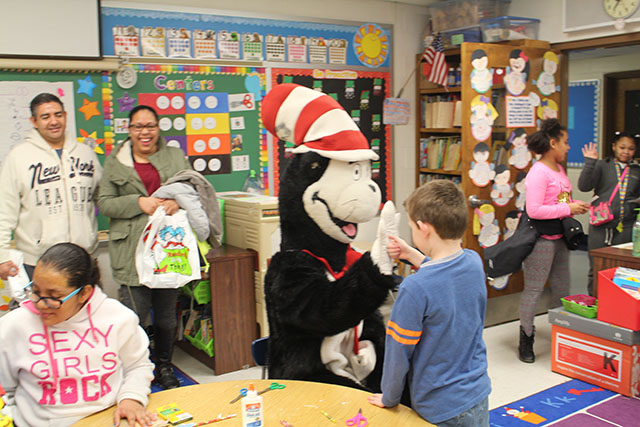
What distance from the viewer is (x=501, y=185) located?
4645 millimetres

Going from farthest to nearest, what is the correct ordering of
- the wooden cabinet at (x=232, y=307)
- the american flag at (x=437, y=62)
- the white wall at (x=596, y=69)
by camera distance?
the white wall at (x=596, y=69) < the american flag at (x=437, y=62) < the wooden cabinet at (x=232, y=307)

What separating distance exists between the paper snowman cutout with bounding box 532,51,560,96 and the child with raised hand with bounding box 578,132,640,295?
632mm

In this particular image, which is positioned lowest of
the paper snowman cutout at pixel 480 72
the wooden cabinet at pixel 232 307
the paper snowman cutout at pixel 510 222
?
the wooden cabinet at pixel 232 307

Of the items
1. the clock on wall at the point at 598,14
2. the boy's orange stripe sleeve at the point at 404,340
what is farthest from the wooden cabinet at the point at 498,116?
the boy's orange stripe sleeve at the point at 404,340

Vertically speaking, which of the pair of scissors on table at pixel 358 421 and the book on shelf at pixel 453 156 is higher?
the book on shelf at pixel 453 156

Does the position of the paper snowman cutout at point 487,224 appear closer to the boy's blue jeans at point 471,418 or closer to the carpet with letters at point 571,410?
the carpet with letters at point 571,410

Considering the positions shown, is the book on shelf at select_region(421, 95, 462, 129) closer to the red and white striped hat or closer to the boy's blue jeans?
the red and white striped hat

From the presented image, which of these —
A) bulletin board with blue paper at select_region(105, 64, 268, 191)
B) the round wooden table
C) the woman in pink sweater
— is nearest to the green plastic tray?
the woman in pink sweater

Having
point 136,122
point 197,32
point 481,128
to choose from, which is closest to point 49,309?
point 136,122

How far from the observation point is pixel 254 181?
4.64 m

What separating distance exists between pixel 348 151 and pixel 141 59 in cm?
239

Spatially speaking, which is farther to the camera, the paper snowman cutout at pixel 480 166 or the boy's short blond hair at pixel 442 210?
the paper snowman cutout at pixel 480 166

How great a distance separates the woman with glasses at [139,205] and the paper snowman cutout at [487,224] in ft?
7.31

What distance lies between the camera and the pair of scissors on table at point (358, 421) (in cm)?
167
